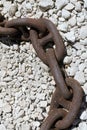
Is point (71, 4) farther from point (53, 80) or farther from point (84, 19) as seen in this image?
point (53, 80)

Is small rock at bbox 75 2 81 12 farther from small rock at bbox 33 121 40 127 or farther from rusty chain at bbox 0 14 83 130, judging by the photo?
small rock at bbox 33 121 40 127

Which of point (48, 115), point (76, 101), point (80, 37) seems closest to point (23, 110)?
point (48, 115)

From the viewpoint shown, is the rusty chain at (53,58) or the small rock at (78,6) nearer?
the rusty chain at (53,58)

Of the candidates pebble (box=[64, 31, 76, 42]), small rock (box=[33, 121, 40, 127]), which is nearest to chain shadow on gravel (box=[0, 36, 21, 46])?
pebble (box=[64, 31, 76, 42])

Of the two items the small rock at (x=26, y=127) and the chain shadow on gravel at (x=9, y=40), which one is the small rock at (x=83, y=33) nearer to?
the chain shadow on gravel at (x=9, y=40)

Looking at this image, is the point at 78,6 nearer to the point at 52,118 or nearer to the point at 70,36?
the point at 70,36

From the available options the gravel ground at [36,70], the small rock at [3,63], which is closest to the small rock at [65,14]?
the gravel ground at [36,70]

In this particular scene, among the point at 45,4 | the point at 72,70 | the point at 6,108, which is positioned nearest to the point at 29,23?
the point at 45,4
